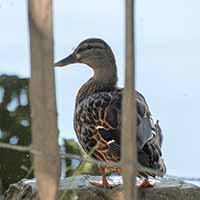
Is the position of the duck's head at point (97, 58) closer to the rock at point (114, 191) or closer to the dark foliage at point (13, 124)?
the rock at point (114, 191)

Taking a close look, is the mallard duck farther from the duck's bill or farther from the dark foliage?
the dark foliage

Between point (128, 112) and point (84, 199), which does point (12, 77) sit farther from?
point (128, 112)

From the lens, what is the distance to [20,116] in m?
4.84

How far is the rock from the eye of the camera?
134 inches

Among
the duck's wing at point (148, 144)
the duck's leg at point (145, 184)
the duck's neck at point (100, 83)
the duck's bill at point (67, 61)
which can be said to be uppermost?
the duck's bill at point (67, 61)

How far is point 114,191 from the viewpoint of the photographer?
11.2 feet

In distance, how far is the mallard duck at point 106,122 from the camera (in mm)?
3199

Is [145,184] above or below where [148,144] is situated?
below

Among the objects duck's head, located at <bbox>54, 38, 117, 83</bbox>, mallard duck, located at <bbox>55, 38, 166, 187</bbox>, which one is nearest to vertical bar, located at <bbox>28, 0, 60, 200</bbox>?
mallard duck, located at <bbox>55, 38, 166, 187</bbox>

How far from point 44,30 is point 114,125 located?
5.22 feet

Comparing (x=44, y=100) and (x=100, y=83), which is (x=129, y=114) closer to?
(x=44, y=100)

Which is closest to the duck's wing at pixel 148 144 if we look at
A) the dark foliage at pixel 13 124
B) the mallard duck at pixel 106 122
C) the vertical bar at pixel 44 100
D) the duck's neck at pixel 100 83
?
the mallard duck at pixel 106 122

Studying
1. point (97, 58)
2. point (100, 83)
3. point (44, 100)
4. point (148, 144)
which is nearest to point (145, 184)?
point (148, 144)

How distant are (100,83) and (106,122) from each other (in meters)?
0.58
